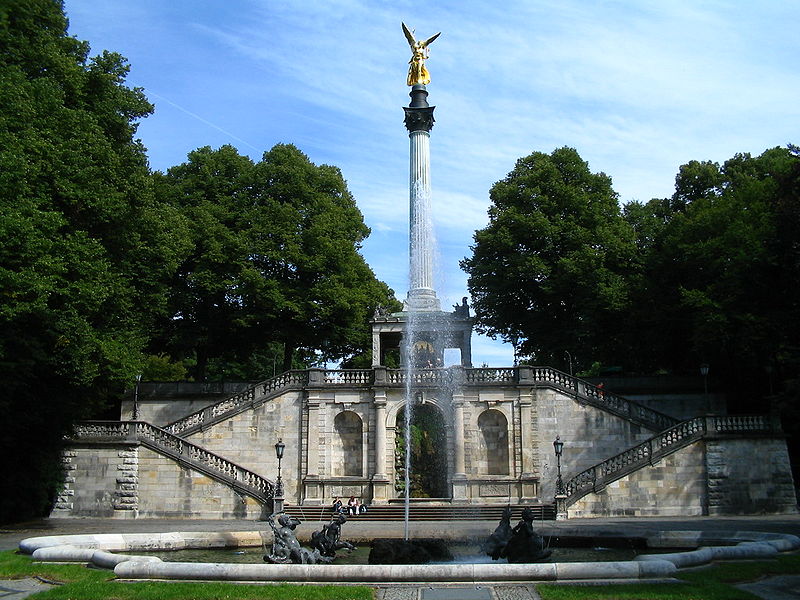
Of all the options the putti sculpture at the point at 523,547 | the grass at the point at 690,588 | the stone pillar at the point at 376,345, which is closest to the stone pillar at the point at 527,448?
the stone pillar at the point at 376,345

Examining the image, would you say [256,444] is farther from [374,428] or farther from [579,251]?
[579,251]

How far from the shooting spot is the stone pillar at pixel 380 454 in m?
33.2

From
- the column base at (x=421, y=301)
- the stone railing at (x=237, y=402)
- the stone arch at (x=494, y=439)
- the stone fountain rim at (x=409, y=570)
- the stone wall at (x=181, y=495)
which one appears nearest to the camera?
the stone fountain rim at (x=409, y=570)

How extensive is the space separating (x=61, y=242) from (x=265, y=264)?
19.8 m

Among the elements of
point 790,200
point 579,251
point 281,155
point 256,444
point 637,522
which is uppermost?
point 281,155

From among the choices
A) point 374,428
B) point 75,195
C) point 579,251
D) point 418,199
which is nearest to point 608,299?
point 579,251

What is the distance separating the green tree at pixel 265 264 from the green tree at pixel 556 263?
7.46 meters

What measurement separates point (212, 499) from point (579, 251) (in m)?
23.6

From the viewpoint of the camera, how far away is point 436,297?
37938 millimetres

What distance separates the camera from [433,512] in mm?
30516

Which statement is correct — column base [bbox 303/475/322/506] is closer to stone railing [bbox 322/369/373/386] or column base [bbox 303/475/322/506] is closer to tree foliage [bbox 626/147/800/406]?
stone railing [bbox 322/369/373/386]

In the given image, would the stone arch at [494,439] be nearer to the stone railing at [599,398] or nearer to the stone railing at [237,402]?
the stone railing at [599,398]

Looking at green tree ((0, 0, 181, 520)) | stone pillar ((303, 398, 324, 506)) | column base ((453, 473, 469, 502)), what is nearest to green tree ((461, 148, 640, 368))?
column base ((453, 473, 469, 502))

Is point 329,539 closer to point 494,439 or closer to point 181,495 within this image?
point 181,495
